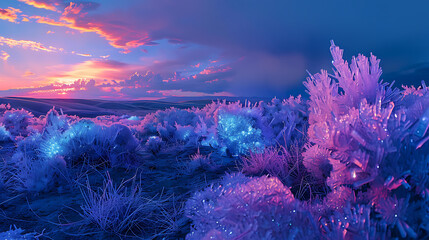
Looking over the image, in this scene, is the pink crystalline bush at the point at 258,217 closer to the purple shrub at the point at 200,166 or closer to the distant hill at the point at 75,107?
the purple shrub at the point at 200,166

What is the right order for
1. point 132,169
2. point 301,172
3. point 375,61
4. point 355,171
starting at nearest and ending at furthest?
point 355,171, point 375,61, point 301,172, point 132,169

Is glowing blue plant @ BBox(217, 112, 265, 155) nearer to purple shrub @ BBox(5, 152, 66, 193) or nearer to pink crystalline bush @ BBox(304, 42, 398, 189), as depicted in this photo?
purple shrub @ BBox(5, 152, 66, 193)

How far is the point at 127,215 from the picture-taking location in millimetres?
2869

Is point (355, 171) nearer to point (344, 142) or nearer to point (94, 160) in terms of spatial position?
point (344, 142)

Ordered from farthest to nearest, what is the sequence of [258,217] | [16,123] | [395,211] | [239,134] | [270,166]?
[16,123], [239,134], [270,166], [258,217], [395,211]

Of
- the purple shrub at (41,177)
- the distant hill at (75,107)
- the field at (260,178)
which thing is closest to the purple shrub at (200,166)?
the field at (260,178)

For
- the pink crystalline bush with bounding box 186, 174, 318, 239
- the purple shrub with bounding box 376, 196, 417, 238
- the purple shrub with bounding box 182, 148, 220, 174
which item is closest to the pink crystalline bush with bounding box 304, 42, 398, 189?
the purple shrub with bounding box 376, 196, 417, 238

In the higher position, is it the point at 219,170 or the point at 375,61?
the point at 375,61

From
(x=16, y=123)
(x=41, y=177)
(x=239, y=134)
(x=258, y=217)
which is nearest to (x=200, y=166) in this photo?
(x=239, y=134)

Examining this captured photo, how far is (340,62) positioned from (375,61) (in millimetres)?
239

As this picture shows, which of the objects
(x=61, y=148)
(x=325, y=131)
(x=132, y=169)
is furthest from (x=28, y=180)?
(x=325, y=131)

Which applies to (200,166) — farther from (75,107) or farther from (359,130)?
(75,107)

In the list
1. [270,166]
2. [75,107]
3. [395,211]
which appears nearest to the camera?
[395,211]

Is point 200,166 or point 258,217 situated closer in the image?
point 258,217
